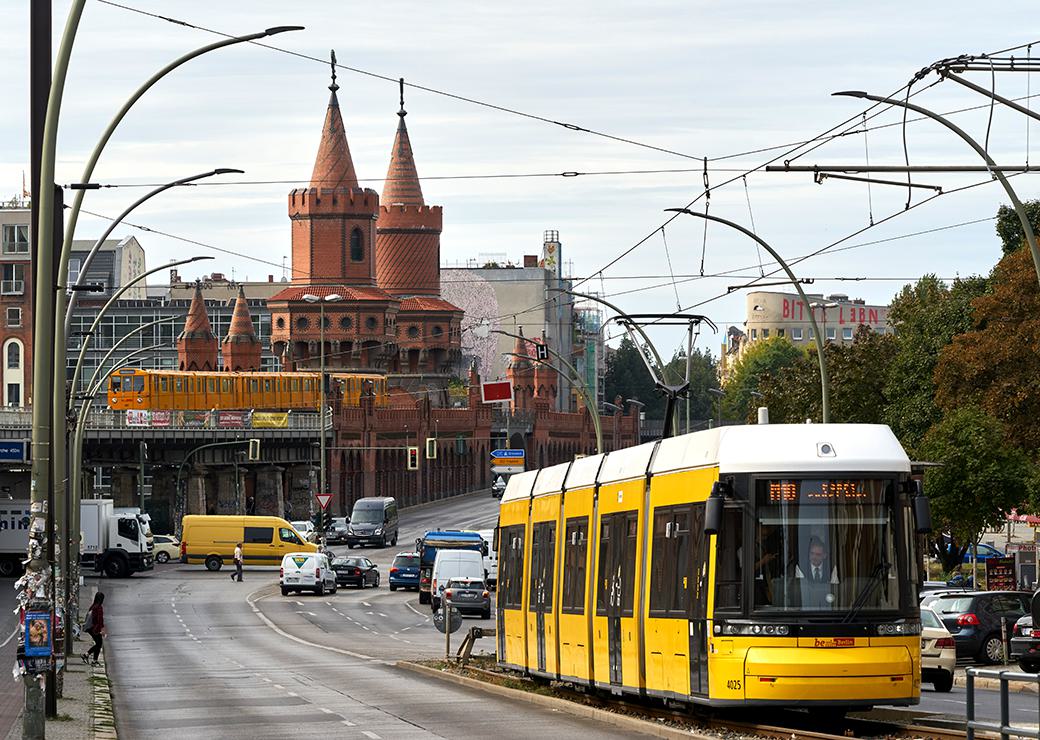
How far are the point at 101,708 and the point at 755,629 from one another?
33.8ft

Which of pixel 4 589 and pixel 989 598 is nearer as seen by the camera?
pixel 989 598

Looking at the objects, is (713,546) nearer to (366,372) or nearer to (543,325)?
(366,372)

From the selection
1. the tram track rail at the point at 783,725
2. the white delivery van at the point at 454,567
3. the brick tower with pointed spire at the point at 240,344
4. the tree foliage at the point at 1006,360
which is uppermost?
the brick tower with pointed spire at the point at 240,344

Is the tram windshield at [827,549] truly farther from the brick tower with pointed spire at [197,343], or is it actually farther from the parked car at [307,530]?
the brick tower with pointed spire at [197,343]

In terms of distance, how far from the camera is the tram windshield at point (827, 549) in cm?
1747

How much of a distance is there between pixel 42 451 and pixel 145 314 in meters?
160

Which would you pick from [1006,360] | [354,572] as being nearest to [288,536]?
[354,572]

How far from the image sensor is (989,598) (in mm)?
33594

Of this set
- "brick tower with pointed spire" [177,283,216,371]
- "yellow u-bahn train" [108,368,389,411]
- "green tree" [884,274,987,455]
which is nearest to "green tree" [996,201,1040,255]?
"green tree" [884,274,987,455]

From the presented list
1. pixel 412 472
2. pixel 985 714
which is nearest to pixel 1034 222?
pixel 985 714

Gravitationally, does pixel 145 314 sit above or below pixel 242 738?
above

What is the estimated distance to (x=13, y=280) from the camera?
462ft

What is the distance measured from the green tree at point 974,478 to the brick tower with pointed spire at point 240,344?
103m

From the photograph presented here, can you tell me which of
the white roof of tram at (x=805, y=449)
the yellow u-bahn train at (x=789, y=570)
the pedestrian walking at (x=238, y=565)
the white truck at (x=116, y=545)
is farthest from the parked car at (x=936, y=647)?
the white truck at (x=116, y=545)
